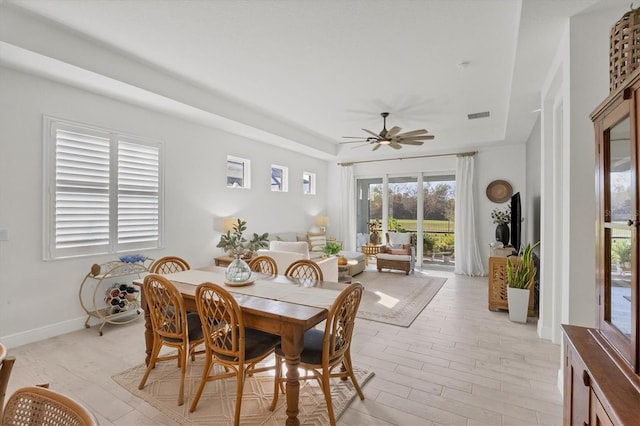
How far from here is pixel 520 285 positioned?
3812mm

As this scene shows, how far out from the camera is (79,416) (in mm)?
801

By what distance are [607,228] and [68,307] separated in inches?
187

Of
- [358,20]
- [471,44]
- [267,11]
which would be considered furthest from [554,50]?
[267,11]

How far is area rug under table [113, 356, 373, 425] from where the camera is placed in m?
2.07

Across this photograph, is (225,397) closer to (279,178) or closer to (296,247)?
(296,247)

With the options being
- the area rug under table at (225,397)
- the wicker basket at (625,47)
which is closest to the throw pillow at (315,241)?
the area rug under table at (225,397)

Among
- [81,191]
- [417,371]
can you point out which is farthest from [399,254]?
[81,191]

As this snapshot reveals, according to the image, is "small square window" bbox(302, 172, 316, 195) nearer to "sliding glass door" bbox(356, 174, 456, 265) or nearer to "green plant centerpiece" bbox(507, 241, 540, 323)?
"sliding glass door" bbox(356, 174, 456, 265)

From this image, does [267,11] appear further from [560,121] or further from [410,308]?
[410,308]

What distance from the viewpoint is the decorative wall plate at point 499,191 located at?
21.3 feet

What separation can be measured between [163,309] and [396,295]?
362 centimetres

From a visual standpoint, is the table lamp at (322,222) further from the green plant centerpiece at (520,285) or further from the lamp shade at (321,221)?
the green plant centerpiece at (520,285)

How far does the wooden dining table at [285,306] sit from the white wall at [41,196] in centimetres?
167

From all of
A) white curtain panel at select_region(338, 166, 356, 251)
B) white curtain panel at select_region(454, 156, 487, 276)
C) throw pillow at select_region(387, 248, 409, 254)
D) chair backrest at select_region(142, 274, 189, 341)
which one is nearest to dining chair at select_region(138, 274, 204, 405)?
chair backrest at select_region(142, 274, 189, 341)
